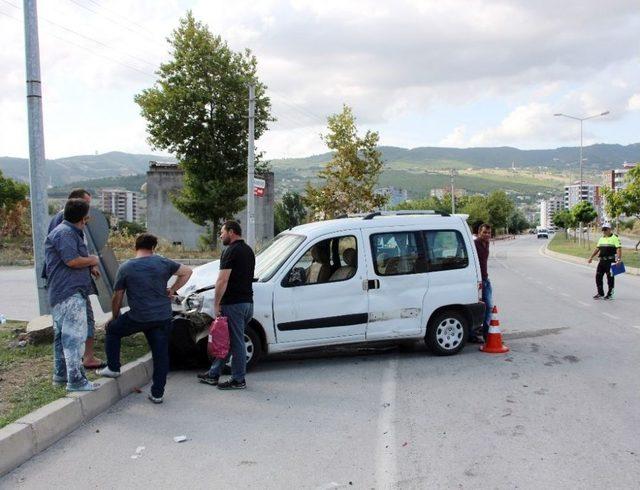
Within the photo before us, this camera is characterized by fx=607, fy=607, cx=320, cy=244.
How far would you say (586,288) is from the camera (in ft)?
57.4

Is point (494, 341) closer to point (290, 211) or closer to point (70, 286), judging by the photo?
point (70, 286)

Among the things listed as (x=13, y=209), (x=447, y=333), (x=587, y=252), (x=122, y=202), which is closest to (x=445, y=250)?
(x=447, y=333)

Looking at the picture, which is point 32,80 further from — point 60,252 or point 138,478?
point 138,478

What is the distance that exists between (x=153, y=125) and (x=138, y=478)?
81.4 ft

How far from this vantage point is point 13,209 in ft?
112

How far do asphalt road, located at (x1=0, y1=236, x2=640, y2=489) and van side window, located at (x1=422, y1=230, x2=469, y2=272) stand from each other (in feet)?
4.02

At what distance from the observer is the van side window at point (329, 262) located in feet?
24.3

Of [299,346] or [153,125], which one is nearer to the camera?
[299,346]

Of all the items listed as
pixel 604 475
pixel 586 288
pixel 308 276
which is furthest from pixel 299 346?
pixel 586 288

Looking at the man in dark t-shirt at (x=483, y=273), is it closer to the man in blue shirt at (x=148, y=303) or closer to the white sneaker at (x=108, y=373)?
the man in blue shirt at (x=148, y=303)

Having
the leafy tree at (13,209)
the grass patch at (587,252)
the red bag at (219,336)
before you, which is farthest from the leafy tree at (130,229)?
the red bag at (219,336)

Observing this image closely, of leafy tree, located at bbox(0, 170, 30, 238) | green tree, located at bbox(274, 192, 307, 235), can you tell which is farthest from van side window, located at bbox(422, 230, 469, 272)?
green tree, located at bbox(274, 192, 307, 235)

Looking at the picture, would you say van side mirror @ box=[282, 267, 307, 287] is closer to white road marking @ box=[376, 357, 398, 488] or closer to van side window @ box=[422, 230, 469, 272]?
white road marking @ box=[376, 357, 398, 488]

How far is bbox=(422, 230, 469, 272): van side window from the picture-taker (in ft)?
26.3
